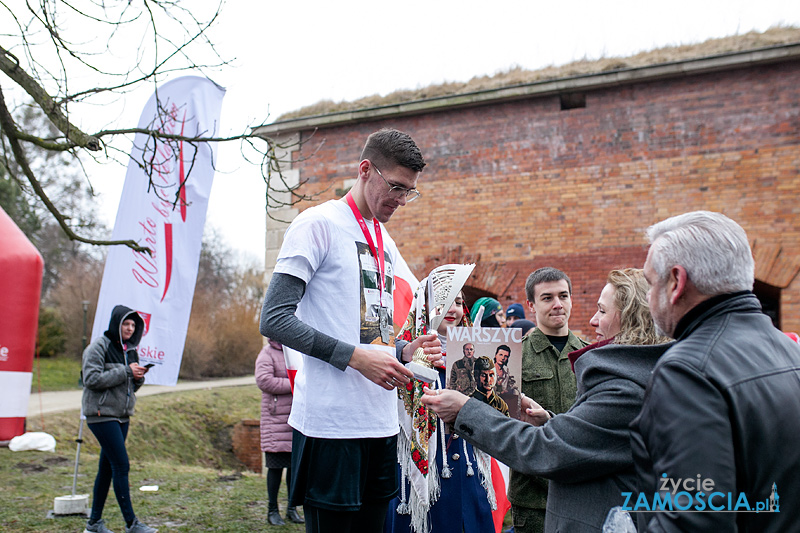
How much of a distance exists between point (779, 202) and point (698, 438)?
943cm

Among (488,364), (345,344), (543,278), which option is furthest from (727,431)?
(543,278)

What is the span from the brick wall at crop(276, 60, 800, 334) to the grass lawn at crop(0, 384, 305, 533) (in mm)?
5121

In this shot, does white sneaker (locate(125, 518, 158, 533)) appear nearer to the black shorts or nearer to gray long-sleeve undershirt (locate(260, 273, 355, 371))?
the black shorts

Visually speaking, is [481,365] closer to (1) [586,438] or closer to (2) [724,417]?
(1) [586,438]

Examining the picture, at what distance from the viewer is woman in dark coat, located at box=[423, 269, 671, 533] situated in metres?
1.86

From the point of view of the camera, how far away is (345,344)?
2.40m

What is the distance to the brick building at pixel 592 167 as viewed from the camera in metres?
9.34

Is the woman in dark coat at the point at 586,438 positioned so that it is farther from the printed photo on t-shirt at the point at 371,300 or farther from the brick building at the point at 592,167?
the brick building at the point at 592,167

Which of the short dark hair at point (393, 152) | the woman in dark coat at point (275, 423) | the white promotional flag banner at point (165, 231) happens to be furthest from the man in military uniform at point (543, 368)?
the white promotional flag banner at point (165, 231)

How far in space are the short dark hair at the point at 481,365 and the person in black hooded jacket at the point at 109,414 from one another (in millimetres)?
4496

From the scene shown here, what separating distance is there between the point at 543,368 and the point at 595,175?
703 cm

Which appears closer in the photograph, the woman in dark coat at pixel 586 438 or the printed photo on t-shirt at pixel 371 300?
the woman in dark coat at pixel 586 438

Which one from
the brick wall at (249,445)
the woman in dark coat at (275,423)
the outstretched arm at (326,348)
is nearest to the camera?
the outstretched arm at (326,348)

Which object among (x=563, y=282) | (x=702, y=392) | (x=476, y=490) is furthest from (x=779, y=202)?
(x=702, y=392)
